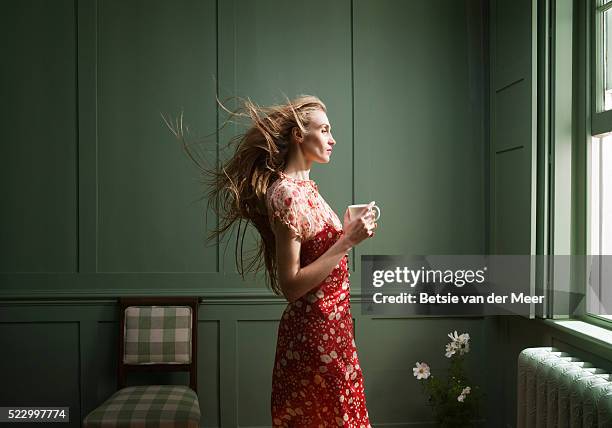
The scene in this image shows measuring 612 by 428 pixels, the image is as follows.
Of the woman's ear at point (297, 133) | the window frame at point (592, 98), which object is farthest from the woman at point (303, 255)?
the window frame at point (592, 98)

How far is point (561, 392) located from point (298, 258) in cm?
118

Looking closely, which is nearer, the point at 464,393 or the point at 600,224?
the point at 600,224

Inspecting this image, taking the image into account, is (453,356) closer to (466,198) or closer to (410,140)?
(466,198)

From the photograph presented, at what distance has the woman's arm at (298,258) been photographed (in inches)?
84.2

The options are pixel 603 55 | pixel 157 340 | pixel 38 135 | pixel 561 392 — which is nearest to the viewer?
pixel 561 392

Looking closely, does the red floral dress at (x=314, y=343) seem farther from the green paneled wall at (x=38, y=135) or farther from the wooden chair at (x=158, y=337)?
the green paneled wall at (x=38, y=135)

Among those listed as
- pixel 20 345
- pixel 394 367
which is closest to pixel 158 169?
pixel 20 345

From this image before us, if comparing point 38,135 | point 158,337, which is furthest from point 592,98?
point 38,135

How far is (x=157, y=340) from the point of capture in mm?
3486

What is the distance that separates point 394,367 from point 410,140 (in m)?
1.20

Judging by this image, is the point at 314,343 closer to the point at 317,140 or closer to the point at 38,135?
the point at 317,140

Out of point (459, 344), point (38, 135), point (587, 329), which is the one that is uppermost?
point (38, 135)

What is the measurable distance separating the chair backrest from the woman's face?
153 cm

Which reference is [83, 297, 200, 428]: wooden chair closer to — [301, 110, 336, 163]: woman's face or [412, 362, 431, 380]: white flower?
[412, 362, 431, 380]: white flower
